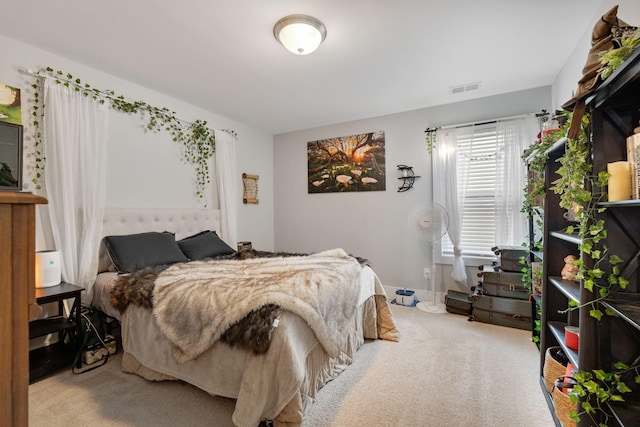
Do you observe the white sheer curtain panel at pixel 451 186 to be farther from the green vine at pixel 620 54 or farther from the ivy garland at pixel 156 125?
the ivy garland at pixel 156 125

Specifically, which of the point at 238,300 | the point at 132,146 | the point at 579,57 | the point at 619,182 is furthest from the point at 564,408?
the point at 132,146

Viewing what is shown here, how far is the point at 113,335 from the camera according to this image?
2.57m

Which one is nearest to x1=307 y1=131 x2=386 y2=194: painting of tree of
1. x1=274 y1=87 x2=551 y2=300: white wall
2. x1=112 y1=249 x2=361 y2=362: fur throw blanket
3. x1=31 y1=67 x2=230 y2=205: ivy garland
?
x1=274 y1=87 x2=551 y2=300: white wall

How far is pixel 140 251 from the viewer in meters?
2.74

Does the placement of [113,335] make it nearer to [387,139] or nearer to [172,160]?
[172,160]

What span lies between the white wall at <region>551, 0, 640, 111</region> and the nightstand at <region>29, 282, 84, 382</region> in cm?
386

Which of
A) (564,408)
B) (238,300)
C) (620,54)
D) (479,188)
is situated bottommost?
(564,408)

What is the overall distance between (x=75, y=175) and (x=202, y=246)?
131 centimetres

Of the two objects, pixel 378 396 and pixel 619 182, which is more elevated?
pixel 619 182

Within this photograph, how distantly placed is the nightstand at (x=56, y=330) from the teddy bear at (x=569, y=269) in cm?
341

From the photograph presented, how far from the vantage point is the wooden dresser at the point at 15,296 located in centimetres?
69

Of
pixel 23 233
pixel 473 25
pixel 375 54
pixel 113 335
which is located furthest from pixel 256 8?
pixel 113 335

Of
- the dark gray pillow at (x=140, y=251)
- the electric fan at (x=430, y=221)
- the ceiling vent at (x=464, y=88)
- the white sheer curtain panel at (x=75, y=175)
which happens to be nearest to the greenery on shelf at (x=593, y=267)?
the electric fan at (x=430, y=221)

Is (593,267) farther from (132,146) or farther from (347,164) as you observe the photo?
(132,146)
